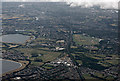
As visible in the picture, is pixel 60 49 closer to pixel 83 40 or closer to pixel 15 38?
pixel 83 40

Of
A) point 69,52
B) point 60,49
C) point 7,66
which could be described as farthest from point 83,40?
point 7,66

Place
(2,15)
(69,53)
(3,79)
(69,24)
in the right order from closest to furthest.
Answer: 1. (3,79)
2. (69,53)
3. (69,24)
4. (2,15)

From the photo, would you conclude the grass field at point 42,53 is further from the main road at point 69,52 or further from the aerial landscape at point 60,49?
the main road at point 69,52

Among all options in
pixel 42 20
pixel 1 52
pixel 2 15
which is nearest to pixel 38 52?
pixel 1 52

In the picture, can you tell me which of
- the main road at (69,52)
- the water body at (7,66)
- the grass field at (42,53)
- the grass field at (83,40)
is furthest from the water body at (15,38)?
the water body at (7,66)

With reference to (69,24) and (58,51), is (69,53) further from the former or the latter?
(69,24)
